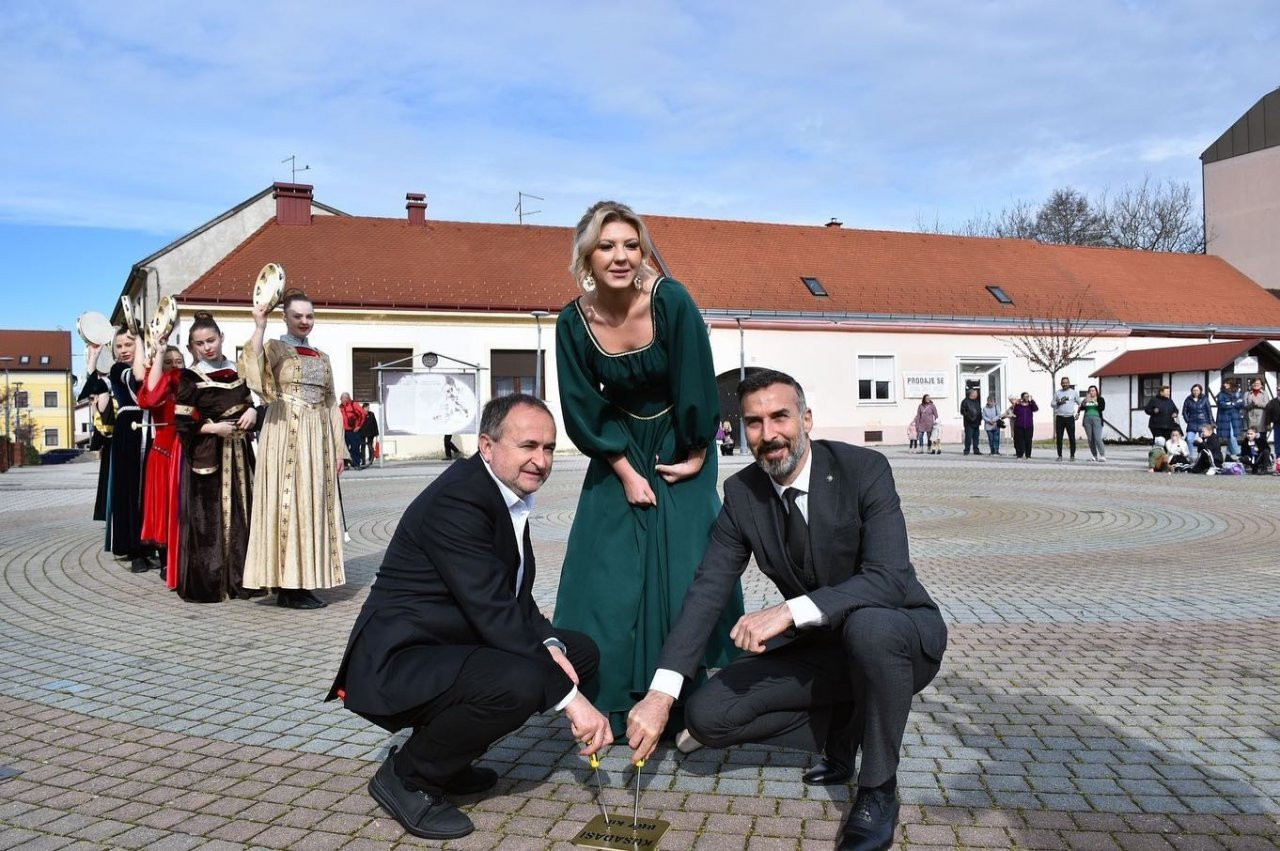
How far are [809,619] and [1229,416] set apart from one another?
1904cm

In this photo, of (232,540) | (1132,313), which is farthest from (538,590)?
(1132,313)

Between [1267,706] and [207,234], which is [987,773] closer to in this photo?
[1267,706]

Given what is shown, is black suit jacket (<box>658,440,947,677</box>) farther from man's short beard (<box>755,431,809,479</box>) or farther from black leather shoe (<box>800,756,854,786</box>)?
black leather shoe (<box>800,756,854,786</box>)

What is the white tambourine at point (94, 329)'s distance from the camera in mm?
8531

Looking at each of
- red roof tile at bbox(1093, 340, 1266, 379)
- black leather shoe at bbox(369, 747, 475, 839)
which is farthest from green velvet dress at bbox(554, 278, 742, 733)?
red roof tile at bbox(1093, 340, 1266, 379)

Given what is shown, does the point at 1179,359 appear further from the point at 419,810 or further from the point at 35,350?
the point at 35,350

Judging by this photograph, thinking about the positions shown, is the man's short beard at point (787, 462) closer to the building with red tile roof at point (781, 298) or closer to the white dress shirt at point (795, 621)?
the white dress shirt at point (795, 621)

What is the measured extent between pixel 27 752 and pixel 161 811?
981mm

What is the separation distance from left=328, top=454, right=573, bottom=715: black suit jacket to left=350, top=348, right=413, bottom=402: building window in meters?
26.6

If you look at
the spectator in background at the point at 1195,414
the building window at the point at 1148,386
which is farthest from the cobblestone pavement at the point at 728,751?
the building window at the point at 1148,386

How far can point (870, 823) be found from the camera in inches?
113

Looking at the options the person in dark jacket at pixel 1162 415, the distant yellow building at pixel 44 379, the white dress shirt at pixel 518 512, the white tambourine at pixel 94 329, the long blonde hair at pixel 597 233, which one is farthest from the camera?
the distant yellow building at pixel 44 379

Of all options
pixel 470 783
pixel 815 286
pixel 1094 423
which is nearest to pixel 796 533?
pixel 470 783

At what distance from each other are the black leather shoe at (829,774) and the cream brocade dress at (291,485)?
13.4 feet
